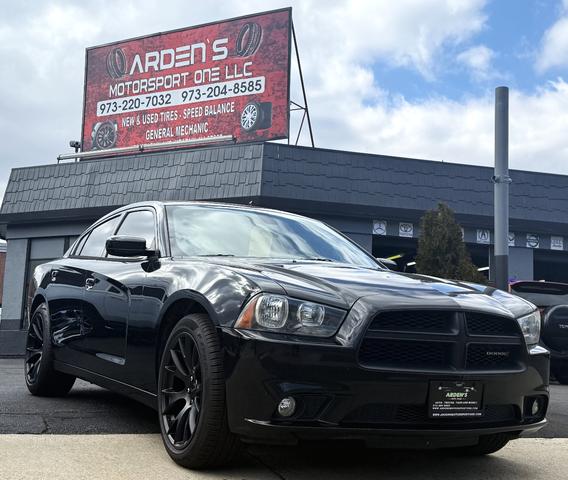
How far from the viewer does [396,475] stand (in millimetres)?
3699

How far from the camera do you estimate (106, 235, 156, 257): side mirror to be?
172 inches

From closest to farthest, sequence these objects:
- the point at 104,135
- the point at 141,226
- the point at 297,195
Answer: the point at 141,226, the point at 297,195, the point at 104,135

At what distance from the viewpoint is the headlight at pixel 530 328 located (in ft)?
12.4

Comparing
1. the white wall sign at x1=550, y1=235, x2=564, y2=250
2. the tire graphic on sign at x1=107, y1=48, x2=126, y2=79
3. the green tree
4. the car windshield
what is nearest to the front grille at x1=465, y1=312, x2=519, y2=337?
the car windshield

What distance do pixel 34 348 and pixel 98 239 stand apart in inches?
42.8

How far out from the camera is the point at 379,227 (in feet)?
59.8

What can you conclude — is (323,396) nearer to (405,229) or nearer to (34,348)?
(34,348)

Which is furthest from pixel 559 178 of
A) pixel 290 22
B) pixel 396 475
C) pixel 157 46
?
pixel 396 475

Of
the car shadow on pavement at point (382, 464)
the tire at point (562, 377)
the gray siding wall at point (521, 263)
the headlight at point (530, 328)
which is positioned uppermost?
the gray siding wall at point (521, 263)

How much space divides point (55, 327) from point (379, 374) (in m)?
3.27

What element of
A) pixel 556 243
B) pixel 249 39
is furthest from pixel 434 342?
pixel 249 39

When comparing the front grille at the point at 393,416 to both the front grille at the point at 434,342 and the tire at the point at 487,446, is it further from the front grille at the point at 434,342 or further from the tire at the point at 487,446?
the tire at the point at 487,446

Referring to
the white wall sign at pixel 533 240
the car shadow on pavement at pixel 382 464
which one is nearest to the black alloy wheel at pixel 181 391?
the car shadow on pavement at pixel 382 464

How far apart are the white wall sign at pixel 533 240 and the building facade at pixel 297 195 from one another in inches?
1.0
